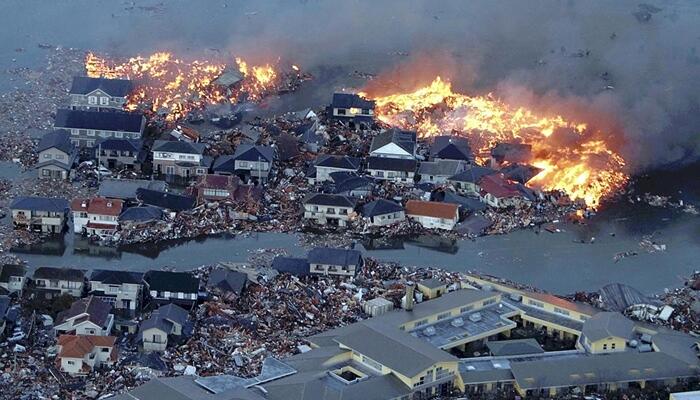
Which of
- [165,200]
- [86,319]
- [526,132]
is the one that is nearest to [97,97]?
[165,200]

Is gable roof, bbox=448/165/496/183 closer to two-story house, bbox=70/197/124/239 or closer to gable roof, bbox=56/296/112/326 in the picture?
two-story house, bbox=70/197/124/239

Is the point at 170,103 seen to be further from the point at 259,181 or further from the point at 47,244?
the point at 47,244

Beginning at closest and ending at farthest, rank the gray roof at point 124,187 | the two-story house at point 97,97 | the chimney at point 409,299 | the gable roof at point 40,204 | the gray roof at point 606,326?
the gray roof at point 606,326 → the chimney at point 409,299 → the gable roof at point 40,204 → the gray roof at point 124,187 → the two-story house at point 97,97

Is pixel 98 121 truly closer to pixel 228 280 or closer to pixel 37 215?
pixel 37 215

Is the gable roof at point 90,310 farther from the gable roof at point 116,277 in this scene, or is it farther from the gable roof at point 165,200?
the gable roof at point 165,200

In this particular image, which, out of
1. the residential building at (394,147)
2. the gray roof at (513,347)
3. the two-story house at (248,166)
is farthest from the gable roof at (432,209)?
the gray roof at (513,347)

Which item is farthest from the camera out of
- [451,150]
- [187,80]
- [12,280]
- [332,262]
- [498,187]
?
[187,80]

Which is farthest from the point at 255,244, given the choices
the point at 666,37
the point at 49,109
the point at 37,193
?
the point at 666,37

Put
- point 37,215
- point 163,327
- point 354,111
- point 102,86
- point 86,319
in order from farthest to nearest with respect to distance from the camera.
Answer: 1. point 354,111
2. point 102,86
3. point 37,215
4. point 86,319
5. point 163,327
